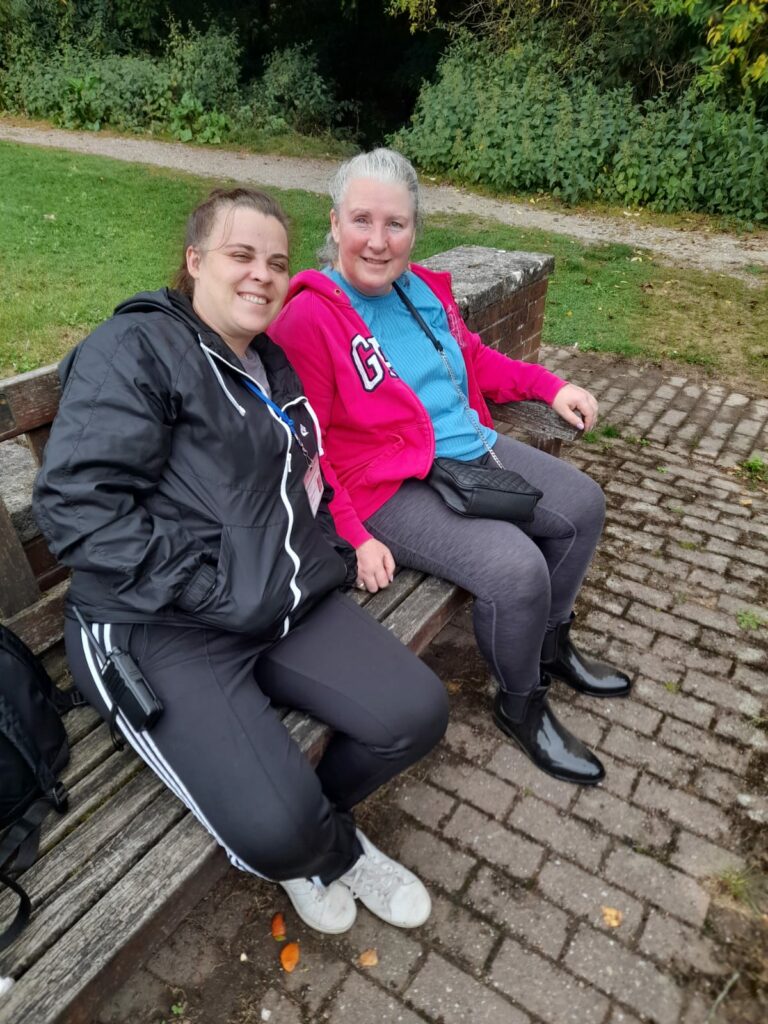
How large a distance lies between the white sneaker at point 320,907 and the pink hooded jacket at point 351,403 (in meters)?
0.98

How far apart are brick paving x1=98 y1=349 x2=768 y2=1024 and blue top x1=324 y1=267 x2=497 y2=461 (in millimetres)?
886

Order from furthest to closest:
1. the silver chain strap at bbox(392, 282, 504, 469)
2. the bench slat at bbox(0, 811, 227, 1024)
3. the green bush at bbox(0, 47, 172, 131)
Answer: the green bush at bbox(0, 47, 172, 131) < the silver chain strap at bbox(392, 282, 504, 469) < the bench slat at bbox(0, 811, 227, 1024)

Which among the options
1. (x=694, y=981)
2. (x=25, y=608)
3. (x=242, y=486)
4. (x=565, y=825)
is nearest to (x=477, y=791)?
(x=565, y=825)

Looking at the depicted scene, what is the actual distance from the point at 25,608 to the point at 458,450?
145 centimetres

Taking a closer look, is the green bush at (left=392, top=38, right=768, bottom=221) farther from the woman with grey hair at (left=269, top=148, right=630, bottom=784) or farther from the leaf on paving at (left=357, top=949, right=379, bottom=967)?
the leaf on paving at (left=357, top=949, right=379, bottom=967)

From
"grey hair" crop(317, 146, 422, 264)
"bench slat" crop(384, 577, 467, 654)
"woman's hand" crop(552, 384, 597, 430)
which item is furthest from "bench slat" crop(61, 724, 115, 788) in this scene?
"woman's hand" crop(552, 384, 597, 430)

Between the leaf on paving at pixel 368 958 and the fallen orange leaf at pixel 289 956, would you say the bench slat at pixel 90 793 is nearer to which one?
the fallen orange leaf at pixel 289 956

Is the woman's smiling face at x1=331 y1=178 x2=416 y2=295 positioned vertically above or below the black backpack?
above

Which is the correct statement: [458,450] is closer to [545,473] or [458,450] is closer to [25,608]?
[545,473]

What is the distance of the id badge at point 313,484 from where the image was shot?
7.35 feet

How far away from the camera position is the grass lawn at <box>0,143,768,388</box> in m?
5.49

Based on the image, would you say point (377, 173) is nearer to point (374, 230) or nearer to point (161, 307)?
point (374, 230)

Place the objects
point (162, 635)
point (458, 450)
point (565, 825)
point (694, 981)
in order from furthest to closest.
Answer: point (458, 450) < point (565, 825) < point (694, 981) < point (162, 635)

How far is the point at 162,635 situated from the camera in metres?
1.83
